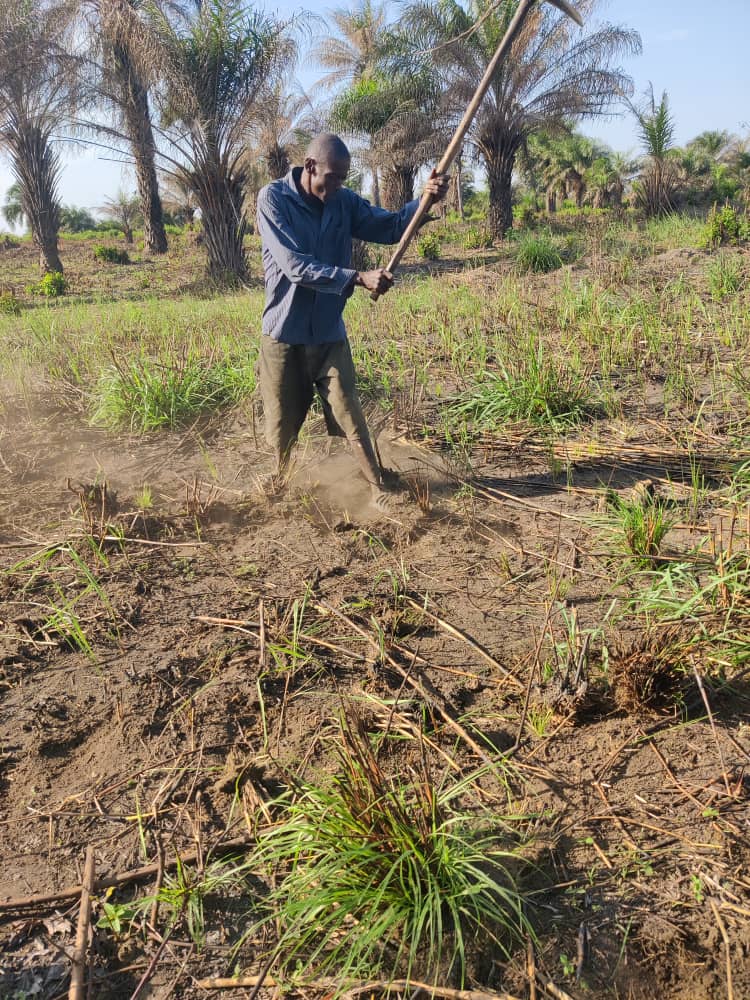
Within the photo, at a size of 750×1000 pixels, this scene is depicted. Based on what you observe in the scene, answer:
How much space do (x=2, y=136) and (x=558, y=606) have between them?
17817mm

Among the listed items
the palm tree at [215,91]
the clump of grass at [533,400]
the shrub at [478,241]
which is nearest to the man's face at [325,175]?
the clump of grass at [533,400]

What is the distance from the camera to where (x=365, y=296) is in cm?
787

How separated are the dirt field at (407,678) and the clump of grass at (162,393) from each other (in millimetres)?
556

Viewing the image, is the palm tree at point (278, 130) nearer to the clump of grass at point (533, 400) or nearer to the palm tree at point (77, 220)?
the clump of grass at point (533, 400)

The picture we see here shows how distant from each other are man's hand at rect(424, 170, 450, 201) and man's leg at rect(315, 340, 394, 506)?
76 centimetres

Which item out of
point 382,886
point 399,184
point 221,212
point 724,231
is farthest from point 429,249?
A: point 382,886

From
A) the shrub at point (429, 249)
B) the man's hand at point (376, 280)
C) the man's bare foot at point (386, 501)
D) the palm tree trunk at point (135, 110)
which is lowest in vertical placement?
the man's bare foot at point (386, 501)

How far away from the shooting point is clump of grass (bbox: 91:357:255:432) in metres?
4.60

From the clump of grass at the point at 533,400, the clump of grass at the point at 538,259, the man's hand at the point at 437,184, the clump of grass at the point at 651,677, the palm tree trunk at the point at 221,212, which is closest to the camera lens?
the clump of grass at the point at 651,677

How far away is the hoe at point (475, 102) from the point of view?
2701 mm

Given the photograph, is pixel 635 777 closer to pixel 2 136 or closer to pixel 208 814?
pixel 208 814

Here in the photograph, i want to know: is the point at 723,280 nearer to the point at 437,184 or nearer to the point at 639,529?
the point at 437,184

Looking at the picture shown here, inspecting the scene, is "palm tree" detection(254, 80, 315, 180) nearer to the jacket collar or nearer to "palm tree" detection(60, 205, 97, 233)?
the jacket collar

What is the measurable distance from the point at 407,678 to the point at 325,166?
2.15 m
